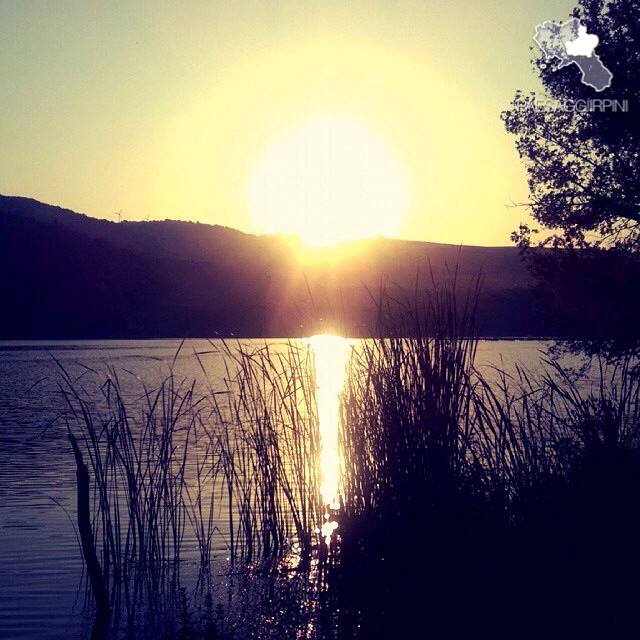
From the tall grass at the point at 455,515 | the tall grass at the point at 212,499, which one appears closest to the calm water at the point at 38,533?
the tall grass at the point at 212,499

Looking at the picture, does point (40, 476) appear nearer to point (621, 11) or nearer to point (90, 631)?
point (90, 631)

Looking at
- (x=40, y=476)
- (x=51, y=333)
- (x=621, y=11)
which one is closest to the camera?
(x=40, y=476)

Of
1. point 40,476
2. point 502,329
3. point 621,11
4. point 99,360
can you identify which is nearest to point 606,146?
point 621,11

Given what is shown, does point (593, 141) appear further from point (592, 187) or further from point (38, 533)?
point (38, 533)

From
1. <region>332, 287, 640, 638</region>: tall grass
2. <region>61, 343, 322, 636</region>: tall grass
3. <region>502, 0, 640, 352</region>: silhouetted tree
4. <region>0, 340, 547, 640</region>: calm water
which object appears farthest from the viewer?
<region>502, 0, 640, 352</region>: silhouetted tree

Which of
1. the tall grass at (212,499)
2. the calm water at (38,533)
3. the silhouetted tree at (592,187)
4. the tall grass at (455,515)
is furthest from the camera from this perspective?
the silhouetted tree at (592,187)

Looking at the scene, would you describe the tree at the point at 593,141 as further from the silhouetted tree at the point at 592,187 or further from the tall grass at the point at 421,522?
the tall grass at the point at 421,522

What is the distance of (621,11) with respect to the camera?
14617 mm

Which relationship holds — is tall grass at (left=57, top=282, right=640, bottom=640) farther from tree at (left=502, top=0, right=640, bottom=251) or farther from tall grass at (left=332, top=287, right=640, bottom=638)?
tree at (left=502, top=0, right=640, bottom=251)

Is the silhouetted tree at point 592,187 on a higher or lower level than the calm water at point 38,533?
higher

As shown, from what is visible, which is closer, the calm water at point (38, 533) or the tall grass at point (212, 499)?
the calm water at point (38, 533)

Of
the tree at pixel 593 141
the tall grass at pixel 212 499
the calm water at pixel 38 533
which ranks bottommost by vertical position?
the calm water at pixel 38 533

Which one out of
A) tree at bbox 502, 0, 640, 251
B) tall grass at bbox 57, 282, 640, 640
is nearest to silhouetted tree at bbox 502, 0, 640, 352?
tree at bbox 502, 0, 640, 251

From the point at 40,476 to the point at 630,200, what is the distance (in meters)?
10.2
